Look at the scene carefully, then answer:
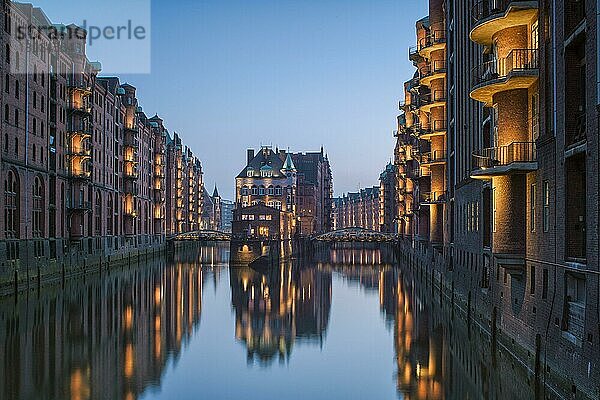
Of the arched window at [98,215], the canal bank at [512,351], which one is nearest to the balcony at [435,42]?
the canal bank at [512,351]

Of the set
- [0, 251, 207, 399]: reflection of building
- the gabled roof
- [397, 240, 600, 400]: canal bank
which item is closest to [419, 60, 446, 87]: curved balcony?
[397, 240, 600, 400]: canal bank

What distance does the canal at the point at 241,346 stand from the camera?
25.2m

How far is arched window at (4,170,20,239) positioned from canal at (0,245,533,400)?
4.58 metres

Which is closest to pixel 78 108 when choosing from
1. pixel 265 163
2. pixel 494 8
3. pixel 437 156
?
pixel 437 156

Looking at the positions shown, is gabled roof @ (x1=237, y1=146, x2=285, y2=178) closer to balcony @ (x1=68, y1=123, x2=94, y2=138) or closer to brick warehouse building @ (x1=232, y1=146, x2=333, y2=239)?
brick warehouse building @ (x1=232, y1=146, x2=333, y2=239)

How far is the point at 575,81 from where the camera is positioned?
21812mm

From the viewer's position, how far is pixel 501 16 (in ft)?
87.4

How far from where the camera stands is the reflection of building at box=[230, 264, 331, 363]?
3597 centimetres

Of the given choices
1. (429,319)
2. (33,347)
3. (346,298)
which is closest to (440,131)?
(346,298)

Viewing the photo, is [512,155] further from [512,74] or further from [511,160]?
[512,74]

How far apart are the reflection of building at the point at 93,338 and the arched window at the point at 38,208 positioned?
5.32m

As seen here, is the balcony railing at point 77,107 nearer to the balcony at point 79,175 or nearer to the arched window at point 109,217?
the balcony at point 79,175

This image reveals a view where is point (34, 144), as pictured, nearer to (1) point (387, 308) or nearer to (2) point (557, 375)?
(1) point (387, 308)

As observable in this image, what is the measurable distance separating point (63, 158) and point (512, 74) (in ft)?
169
